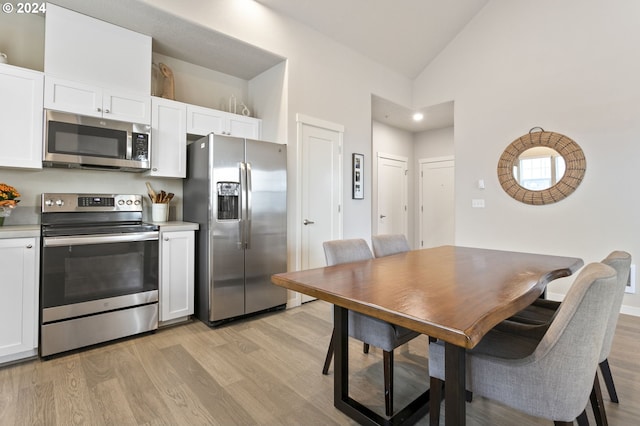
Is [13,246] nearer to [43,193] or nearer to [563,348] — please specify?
[43,193]

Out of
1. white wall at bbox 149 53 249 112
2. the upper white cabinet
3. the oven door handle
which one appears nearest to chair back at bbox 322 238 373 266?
the oven door handle

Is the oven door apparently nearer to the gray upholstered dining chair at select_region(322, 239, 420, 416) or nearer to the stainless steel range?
the stainless steel range

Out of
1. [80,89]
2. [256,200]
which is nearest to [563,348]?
[256,200]

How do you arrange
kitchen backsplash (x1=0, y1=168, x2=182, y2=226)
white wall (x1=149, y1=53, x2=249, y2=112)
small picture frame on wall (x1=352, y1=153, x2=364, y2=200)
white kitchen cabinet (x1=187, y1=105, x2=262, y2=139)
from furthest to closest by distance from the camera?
1. small picture frame on wall (x1=352, y1=153, x2=364, y2=200)
2. white wall (x1=149, y1=53, x2=249, y2=112)
3. white kitchen cabinet (x1=187, y1=105, x2=262, y2=139)
4. kitchen backsplash (x1=0, y1=168, x2=182, y2=226)

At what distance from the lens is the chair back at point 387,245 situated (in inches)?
97.7

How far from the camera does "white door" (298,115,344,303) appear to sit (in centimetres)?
366

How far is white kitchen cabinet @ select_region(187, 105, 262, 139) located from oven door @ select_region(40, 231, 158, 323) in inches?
48.2

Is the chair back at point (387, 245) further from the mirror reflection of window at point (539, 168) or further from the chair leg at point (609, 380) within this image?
the mirror reflection of window at point (539, 168)

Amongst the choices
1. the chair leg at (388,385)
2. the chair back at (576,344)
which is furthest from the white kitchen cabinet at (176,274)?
the chair back at (576,344)

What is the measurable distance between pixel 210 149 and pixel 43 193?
1.40m

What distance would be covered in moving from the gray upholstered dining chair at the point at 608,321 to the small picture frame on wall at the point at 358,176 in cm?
262

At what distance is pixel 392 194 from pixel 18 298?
17.6ft

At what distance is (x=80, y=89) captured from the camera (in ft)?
8.41

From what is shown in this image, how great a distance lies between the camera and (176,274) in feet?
9.43
